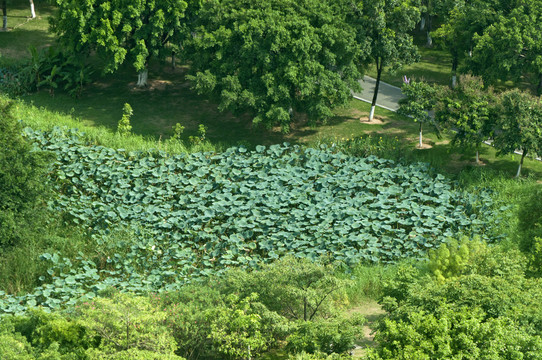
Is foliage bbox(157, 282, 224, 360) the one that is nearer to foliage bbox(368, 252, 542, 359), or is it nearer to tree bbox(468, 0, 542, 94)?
foliage bbox(368, 252, 542, 359)

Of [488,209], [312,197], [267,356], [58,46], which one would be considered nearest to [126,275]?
[267,356]

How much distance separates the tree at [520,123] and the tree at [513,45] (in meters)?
5.90

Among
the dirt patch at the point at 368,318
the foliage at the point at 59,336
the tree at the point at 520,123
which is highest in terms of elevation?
the tree at the point at 520,123

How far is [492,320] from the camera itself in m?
17.3

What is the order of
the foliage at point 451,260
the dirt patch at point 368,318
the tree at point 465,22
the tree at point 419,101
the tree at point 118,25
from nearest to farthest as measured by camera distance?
the dirt patch at point 368,318
the foliage at point 451,260
the tree at point 419,101
the tree at point 118,25
the tree at point 465,22

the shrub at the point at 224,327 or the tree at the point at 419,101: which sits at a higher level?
the tree at the point at 419,101

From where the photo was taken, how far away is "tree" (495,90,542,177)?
29.8m

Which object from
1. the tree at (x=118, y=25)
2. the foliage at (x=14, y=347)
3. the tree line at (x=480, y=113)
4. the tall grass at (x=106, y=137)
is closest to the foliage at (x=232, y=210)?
the tall grass at (x=106, y=137)

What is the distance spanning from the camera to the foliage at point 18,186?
25.0 m

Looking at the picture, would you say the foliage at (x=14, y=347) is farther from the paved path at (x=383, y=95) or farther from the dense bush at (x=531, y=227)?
the paved path at (x=383, y=95)

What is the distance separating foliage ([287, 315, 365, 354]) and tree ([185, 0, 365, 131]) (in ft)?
49.7

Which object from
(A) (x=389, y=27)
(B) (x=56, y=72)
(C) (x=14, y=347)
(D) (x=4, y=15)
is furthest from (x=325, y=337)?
(D) (x=4, y=15)

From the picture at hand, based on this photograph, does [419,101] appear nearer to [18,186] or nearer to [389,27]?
[389,27]

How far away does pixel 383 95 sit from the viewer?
1597 inches
